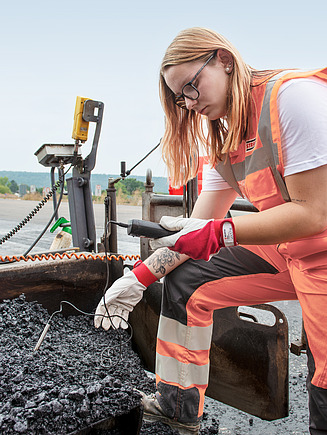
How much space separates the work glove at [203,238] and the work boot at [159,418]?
28.4 inches

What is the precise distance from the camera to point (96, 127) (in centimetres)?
324

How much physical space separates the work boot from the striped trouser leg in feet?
0.08

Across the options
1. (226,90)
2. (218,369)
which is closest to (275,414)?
(218,369)

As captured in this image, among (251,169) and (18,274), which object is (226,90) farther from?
(18,274)

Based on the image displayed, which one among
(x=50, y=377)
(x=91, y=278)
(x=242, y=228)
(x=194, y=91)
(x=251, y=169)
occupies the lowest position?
(x=50, y=377)

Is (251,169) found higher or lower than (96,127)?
lower

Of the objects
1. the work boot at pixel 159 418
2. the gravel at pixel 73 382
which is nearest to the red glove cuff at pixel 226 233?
the gravel at pixel 73 382

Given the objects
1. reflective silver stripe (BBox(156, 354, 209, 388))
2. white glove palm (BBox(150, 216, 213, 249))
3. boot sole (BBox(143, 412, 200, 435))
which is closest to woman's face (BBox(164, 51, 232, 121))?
white glove palm (BBox(150, 216, 213, 249))

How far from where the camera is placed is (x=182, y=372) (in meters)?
1.77

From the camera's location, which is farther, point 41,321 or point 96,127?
point 96,127

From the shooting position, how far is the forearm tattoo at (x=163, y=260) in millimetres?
1869

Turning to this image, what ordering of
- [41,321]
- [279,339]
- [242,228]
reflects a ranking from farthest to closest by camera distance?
[41,321]
[279,339]
[242,228]

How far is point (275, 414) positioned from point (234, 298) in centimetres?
63

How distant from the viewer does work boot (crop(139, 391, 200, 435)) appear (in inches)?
70.3
